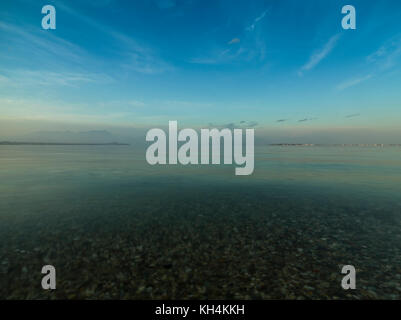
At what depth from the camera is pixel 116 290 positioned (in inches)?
329

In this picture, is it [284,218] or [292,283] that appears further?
[284,218]

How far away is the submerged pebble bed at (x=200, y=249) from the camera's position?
8516mm

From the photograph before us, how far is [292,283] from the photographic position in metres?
8.82

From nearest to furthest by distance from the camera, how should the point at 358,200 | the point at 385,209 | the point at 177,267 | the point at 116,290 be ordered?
1. the point at 116,290
2. the point at 177,267
3. the point at 385,209
4. the point at 358,200

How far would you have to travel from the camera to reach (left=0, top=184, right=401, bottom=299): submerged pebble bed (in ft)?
27.9

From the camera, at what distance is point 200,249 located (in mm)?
11508

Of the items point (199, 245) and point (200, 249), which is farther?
point (199, 245)
